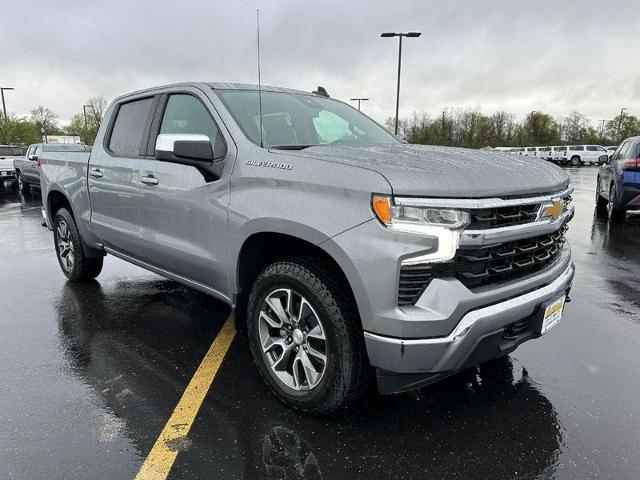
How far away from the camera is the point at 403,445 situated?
262cm

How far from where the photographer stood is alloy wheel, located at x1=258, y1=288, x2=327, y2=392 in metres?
2.71

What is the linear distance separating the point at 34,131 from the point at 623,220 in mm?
88647

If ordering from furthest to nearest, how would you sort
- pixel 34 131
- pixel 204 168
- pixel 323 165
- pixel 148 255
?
pixel 34 131, pixel 148 255, pixel 204 168, pixel 323 165

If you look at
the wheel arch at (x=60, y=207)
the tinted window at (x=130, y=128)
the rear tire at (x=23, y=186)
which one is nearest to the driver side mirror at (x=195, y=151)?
the tinted window at (x=130, y=128)

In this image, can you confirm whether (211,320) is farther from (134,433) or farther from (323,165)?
(323,165)

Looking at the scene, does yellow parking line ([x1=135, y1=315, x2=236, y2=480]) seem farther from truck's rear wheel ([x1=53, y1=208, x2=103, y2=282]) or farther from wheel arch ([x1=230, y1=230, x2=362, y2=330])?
truck's rear wheel ([x1=53, y1=208, x2=103, y2=282])

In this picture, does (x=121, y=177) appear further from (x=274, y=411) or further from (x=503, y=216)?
(x=503, y=216)

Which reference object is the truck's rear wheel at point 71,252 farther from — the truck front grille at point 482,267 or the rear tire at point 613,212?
the rear tire at point 613,212

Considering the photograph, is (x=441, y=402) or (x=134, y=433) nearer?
(x=134, y=433)

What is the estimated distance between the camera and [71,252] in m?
5.46

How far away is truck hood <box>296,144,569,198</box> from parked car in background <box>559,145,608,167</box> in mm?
52551

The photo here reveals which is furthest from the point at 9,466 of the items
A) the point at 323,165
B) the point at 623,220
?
the point at 623,220

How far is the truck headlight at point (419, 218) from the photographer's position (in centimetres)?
229

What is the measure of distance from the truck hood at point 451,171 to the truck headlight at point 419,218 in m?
0.07
